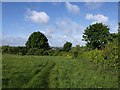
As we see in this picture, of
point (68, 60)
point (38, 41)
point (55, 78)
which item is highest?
point (38, 41)

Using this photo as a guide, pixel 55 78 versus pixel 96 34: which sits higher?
pixel 96 34

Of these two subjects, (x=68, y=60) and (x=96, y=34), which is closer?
(x=68, y=60)

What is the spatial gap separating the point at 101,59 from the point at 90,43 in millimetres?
61384

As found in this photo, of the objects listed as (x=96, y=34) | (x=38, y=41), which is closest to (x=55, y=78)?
(x=96, y=34)

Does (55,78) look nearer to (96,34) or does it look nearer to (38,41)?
(96,34)

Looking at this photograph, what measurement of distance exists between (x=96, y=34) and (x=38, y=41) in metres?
29.2

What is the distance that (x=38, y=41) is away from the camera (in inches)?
4338

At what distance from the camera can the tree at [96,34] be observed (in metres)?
86.8

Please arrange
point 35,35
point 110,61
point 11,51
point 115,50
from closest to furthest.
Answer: point 115,50 < point 110,61 < point 11,51 < point 35,35

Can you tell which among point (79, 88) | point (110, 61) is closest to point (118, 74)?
point (110, 61)

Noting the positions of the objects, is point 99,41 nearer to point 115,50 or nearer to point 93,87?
point 115,50

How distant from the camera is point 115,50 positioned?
69.4 ft

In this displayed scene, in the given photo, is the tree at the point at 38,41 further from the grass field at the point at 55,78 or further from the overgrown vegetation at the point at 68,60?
the grass field at the point at 55,78

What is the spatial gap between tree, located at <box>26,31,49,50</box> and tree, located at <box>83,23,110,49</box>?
23476mm
